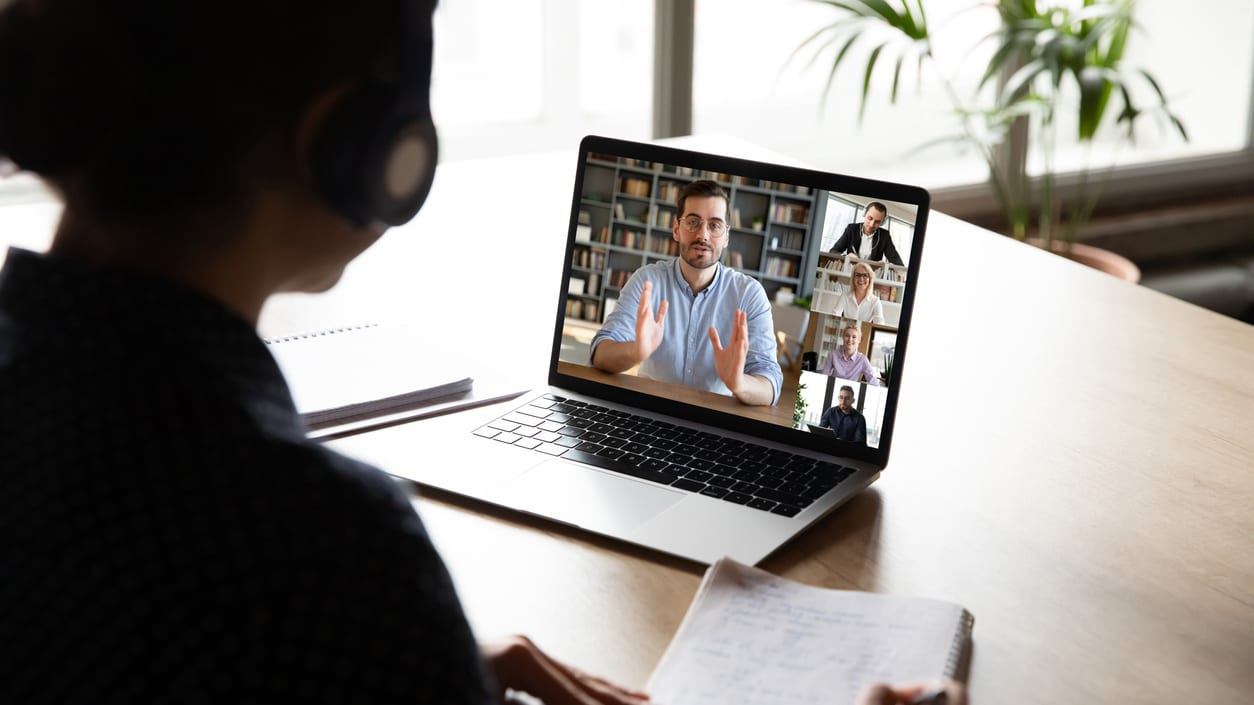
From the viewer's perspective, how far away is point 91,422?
1.65ft

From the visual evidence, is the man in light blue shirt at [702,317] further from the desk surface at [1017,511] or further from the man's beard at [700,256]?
the desk surface at [1017,511]

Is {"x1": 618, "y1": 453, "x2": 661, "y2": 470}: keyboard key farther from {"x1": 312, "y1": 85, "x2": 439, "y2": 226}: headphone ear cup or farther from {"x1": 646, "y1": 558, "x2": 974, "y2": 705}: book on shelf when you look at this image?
{"x1": 312, "y1": 85, "x2": 439, "y2": 226}: headphone ear cup

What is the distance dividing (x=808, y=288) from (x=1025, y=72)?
7.10 feet

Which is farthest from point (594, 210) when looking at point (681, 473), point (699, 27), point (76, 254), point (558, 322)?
point (699, 27)

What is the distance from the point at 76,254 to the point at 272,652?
208mm

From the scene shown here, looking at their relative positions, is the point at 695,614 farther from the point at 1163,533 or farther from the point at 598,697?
the point at 1163,533

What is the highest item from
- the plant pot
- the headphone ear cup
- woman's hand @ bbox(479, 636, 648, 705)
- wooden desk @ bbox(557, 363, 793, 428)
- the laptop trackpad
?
the headphone ear cup

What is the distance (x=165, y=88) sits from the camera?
0.52m

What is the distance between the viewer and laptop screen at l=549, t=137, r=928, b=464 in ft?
3.51

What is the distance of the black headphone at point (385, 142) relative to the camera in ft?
1.84

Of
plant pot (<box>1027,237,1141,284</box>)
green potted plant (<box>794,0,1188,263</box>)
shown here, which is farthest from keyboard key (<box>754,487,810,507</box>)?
plant pot (<box>1027,237,1141,284</box>)

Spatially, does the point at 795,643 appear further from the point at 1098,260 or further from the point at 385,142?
the point at 1098,260

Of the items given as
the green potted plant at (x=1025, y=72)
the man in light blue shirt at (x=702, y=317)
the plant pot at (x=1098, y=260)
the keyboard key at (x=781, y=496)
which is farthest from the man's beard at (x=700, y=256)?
the plant pot at (x=1098, y=260)

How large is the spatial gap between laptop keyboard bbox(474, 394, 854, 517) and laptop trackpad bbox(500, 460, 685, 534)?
18mm
